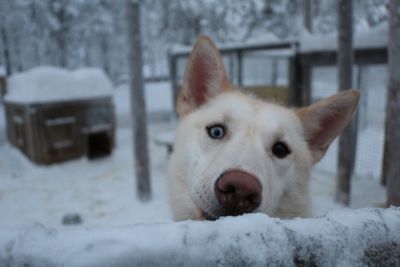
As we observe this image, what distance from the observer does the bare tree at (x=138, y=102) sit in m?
6.20

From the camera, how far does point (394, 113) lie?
129 inches

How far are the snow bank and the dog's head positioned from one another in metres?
0.58

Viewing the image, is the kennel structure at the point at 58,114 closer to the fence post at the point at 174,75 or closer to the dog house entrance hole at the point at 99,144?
the dog house entrance hole at the point at 99,144

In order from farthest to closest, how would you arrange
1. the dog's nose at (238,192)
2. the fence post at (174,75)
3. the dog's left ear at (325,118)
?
the fence post at (174,75), the dog's left ear at (325,118), the dog's nose at (238,192)

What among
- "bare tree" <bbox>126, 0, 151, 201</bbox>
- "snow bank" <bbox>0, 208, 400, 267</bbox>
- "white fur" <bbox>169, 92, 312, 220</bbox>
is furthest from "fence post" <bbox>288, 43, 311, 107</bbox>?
"snow bank" <bbox>0, 208, 400, 267</bbox>

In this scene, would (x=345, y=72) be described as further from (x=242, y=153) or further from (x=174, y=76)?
(x=174, y=76)

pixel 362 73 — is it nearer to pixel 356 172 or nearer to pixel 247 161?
pixel 356 172

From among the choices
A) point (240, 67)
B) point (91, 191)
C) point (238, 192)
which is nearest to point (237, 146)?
point (238, 192)

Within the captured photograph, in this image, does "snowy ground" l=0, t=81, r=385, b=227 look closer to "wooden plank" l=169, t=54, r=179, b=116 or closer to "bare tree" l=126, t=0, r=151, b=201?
"bare tree" l=126, t=0, r=151, b=201

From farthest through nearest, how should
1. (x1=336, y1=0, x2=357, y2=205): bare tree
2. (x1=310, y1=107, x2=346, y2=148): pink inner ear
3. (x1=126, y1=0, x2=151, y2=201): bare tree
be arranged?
(x1=126, y1=0, x2=151, y2=201): bare tree, (x1=336, y1=0, x2=357, y2=205): bare tree, (x1=310, y1=107, x2=346, y2=148): pink inner ear

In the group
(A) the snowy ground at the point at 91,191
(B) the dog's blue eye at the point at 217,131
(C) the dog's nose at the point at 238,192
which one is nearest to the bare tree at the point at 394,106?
(A) the snowy ground at the point at 91,191

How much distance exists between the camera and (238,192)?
4.03 feet

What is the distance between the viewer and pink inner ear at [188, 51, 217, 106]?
2.20 metres

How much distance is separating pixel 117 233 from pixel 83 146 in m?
8.94
